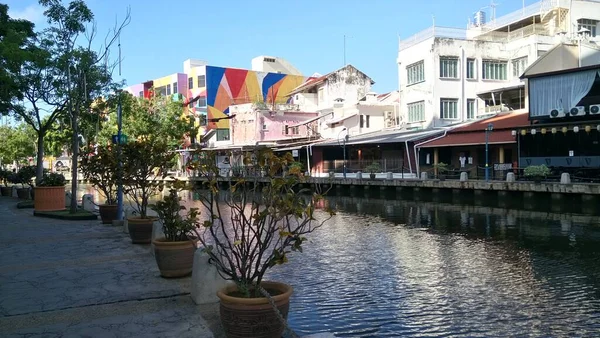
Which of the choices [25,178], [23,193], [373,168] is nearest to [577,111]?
[373,168]

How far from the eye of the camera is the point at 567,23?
38469 millimetres

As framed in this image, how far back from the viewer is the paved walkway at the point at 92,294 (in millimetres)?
5098

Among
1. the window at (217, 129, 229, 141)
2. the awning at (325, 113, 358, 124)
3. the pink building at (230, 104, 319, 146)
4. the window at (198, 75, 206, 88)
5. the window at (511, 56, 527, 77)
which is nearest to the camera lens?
the window at (511, 56, 527, 77)

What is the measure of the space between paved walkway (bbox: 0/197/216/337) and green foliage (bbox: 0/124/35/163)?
181ft

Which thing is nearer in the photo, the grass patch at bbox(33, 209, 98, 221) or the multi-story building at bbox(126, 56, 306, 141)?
the grass patch at bbox(33, 209, 98, 221)

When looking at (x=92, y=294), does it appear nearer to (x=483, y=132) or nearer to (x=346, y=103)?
(x=483, y=132)

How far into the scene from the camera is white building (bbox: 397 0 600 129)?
37125 mm

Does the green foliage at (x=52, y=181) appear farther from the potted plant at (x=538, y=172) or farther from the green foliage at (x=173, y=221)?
the potted plant at (x=538, y=172)

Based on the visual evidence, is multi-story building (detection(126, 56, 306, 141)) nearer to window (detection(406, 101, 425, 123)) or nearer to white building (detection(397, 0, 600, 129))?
window (detection(406, 101, 425, 123))

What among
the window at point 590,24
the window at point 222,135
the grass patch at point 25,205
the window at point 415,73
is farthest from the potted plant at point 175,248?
the window at point 222,135

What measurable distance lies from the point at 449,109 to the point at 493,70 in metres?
4.73

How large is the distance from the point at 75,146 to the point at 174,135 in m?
32.8

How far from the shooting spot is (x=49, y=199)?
16625mm

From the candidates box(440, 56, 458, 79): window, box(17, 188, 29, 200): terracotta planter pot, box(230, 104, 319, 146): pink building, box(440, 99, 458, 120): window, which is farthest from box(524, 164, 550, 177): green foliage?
box(230, 104, 319, 146): pink building
